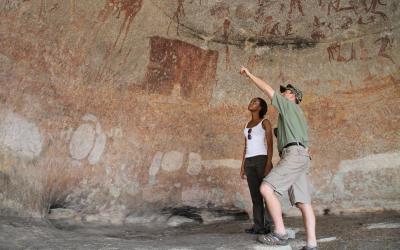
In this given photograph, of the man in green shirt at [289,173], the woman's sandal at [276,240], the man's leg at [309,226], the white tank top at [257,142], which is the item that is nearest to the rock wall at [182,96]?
the white tank top at [257,142]

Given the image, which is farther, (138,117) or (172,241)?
(138,117)

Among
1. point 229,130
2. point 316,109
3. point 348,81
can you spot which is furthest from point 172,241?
point 348,81

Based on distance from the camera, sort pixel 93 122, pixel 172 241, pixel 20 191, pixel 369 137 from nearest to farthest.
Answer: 1. pixel 172 241
2. pixel 20 191
3. pixel 93 122
4. pixel 369 137

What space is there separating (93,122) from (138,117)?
2.17 ft

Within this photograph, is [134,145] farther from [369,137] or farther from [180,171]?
[369,137]

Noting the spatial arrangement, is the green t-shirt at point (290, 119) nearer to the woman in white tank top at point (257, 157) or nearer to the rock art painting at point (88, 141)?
the woman in white tank top at point (257, 157)

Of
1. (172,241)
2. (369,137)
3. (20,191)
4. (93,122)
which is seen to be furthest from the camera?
(369,137)

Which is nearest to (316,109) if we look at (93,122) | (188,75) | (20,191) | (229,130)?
(229,130)

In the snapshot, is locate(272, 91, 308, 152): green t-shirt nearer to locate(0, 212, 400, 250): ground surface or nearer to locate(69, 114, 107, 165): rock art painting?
locate(0, 212, 400, 250): ground surface

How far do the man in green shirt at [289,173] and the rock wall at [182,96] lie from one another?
2513 millimetres

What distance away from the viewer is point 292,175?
3498 mm

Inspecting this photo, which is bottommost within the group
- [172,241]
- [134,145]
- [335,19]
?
[172,241]

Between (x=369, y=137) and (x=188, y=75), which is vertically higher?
(x=188, y=75)

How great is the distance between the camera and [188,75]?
645cm
